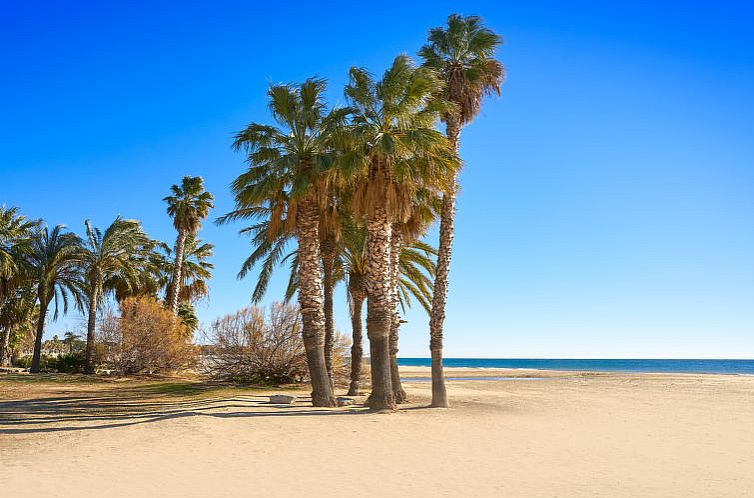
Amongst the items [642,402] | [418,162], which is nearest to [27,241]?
[418,162]

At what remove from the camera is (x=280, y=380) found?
108 feet

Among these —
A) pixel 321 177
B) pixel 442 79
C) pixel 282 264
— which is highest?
pixel 442 79

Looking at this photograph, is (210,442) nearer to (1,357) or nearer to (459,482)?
(459,482)

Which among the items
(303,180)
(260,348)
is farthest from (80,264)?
(303,180)

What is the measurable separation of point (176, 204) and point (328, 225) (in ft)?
80.9

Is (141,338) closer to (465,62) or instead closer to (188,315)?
(188,315)

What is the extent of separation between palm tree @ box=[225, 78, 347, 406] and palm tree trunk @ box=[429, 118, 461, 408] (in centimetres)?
376

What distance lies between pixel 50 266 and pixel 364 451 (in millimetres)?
34314

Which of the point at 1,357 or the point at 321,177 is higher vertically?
the point at 321,177

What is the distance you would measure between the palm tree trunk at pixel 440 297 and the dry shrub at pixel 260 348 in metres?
13.0

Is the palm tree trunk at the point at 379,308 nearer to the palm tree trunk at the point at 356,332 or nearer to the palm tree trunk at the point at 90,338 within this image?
the palm tree trunk at the point at 356,332

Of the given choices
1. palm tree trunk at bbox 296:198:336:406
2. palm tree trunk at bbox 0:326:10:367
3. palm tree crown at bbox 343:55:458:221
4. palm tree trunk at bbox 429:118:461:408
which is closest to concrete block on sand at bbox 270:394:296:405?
palm tree trunk at bbox 296:198:336:406

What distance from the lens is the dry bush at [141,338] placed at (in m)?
36.7

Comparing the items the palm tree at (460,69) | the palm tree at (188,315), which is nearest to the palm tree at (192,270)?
the palm tree at (188,315)
